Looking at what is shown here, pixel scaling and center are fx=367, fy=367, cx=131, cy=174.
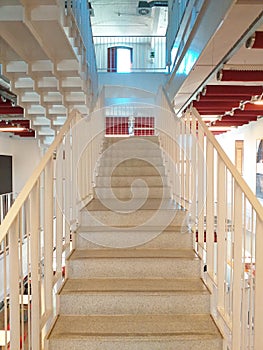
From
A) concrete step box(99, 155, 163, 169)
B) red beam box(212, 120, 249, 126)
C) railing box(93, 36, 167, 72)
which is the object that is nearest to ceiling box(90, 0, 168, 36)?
railing box(93, 36, 167, 72)

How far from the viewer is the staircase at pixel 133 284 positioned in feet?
7.61

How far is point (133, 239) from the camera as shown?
3240 mm

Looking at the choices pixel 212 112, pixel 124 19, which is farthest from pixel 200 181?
pixel 124 19

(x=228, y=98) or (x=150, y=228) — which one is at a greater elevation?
(x=228, y=98)

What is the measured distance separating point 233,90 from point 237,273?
3.29 meters

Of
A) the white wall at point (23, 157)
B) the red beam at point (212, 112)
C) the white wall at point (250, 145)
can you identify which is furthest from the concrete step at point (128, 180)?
the white wall at point (23, 157)

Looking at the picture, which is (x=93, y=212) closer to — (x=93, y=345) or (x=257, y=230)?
(x=93, y=345)

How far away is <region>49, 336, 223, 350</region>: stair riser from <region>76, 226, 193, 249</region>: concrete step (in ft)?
3.27

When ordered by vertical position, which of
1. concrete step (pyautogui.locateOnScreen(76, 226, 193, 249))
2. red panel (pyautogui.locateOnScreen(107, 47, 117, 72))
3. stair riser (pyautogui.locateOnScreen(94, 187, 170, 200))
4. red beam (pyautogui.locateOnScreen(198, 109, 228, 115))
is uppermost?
red panel (pyautogui.locateOnScreen(107, 47, 117, 72))

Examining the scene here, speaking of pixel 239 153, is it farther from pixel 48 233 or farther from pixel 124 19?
pixel 48 233

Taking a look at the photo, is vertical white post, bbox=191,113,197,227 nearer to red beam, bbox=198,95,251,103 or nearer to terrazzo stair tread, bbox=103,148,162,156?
terrazzo stair tread, bbox=103,148,162,156

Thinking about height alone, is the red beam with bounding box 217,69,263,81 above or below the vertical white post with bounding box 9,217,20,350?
above

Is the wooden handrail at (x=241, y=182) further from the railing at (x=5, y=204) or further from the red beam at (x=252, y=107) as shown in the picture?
the railing at (x=5, y=204)

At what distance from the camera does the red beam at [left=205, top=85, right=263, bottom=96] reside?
4824 millimetres
